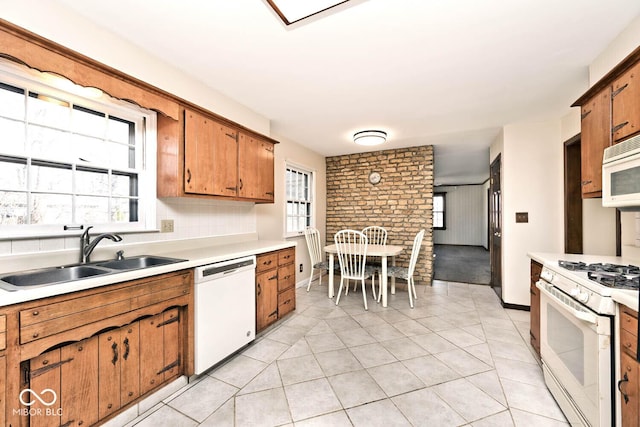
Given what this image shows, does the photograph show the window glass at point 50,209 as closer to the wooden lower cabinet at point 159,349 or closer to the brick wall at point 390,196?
the wooden lower cabinet at point 159,349

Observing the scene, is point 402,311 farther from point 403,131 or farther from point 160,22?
point 160,22

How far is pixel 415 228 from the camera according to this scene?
4754mm

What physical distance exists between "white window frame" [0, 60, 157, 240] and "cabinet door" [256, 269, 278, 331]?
1.07 metres

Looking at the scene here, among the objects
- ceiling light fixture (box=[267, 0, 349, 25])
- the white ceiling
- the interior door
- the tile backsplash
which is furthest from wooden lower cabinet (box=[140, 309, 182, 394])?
the interior door

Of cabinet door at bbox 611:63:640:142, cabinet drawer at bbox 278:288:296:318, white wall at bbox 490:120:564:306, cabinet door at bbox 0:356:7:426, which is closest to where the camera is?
cabinet door at bbox 0:356:7:426

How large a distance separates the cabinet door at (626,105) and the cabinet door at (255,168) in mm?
2931

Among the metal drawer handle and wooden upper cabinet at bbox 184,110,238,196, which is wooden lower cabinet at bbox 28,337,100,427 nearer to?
wooden upper cabinet at bbox 184,110,238,196

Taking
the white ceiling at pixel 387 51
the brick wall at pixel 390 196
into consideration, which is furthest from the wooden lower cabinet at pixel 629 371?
the brick wall at pixel 390 196

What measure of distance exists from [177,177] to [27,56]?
3.34 feet

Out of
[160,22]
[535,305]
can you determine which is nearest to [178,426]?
[160,22]

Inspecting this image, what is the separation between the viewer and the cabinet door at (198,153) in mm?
2264

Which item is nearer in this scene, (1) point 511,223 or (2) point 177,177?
(2) point 177,177

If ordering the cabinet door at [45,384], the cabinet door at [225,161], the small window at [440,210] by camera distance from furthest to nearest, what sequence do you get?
the small window at [440,210] → the cabinet door at [225,161] → the cabinet door at [45,384]

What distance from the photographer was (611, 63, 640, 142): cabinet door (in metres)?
1.52
